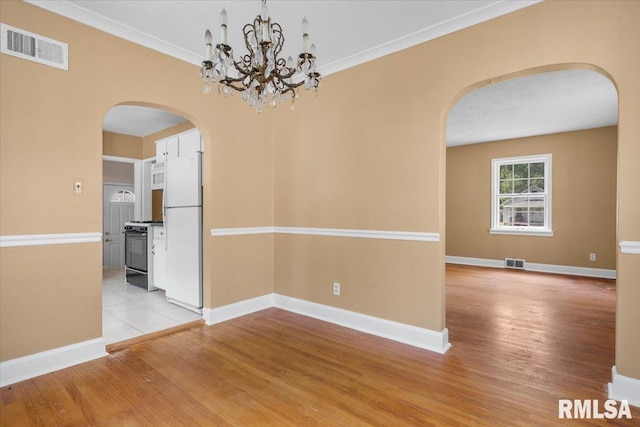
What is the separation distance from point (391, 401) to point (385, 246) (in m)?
1.40

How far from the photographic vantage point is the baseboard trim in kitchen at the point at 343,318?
9.33 ft

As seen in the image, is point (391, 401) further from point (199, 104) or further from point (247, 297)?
point (199, 104)

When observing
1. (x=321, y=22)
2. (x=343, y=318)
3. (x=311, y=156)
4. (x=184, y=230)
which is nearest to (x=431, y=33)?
(x=321, y=22)

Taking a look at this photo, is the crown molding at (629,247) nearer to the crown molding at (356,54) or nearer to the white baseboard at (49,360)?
the crown molding at (356,54)

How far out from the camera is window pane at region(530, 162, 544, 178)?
645 cm

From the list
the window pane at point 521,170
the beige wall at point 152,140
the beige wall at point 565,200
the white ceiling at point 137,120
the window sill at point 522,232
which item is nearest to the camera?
the white ceiling at point 137,120

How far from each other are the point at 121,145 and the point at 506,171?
7.82 metres

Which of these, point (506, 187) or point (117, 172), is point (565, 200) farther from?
point (117, 172)

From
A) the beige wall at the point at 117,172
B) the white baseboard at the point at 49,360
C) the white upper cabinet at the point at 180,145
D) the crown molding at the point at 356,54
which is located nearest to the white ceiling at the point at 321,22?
the crown molding at the point at 356,54

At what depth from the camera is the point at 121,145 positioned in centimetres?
612

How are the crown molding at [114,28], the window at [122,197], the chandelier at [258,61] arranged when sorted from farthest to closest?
the window at [122,197]
the crown molding at [114,28]
the chandelier at [258,61]

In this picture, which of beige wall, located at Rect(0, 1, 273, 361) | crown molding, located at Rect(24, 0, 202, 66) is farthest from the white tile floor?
crown molding, located at Rect(24, 0, 202, 66)

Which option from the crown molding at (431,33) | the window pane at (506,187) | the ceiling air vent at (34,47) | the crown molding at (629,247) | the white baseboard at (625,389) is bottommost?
the white baseboard at (625,389)

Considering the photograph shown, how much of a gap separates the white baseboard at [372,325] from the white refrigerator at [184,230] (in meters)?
1.04
